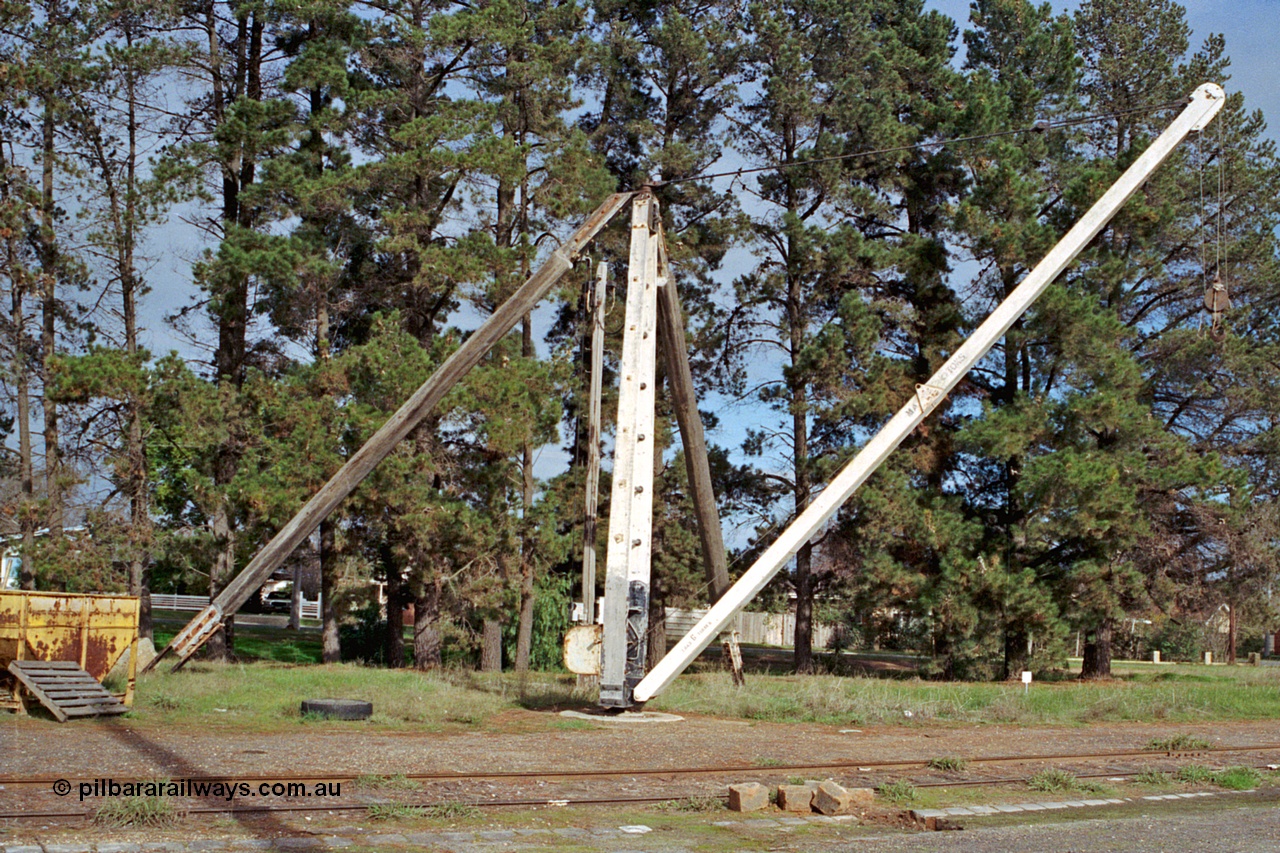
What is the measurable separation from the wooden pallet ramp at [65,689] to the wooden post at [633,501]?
240 inches

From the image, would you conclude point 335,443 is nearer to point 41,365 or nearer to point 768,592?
point 41,365

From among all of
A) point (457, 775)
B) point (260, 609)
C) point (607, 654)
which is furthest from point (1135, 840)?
point (260, 609)

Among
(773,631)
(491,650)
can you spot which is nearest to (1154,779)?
(491,650)

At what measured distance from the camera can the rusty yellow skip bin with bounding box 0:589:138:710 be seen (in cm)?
1402

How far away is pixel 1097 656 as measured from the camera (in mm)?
30297

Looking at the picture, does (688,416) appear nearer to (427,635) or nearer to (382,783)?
(382,783)

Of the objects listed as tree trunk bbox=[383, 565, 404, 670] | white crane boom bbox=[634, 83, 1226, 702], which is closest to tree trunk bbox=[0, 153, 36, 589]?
tree trunk bbox=[383, 565, 404, 670]

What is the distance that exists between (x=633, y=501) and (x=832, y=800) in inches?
245

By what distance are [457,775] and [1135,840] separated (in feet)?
18.3

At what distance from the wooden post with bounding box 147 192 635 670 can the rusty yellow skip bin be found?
0.77 metres

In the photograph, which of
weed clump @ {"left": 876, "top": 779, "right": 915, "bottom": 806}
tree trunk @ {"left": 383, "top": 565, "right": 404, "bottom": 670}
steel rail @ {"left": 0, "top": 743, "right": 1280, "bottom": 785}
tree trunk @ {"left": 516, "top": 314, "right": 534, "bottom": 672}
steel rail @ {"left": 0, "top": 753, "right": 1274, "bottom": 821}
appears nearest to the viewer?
steel rail @ {"left": 0, "top": 753, "right": 1274, "bottom": 821}

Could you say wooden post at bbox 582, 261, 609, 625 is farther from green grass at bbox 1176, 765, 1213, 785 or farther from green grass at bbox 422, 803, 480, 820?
green grass at bbox 422, 803, 480, 820

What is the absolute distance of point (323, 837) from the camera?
7.42 meters

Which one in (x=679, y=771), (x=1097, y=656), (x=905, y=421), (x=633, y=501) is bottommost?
(x=1097, y=656)
